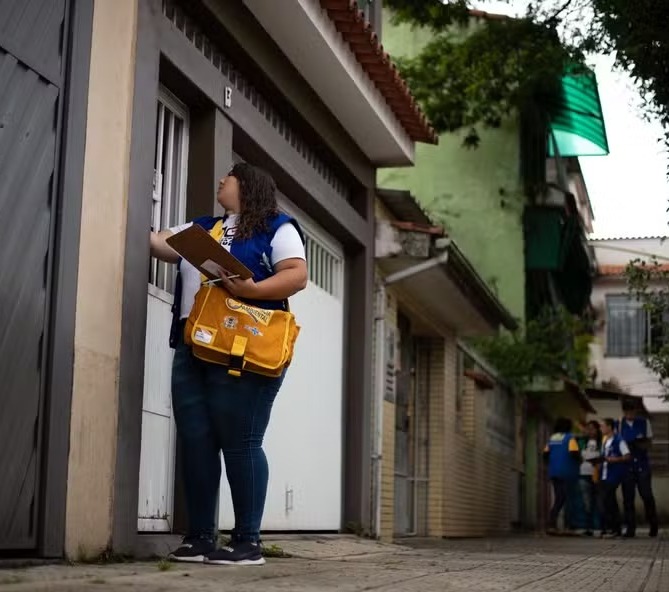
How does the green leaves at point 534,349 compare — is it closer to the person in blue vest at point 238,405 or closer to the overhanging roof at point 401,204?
the overhanging roof at point 401,204

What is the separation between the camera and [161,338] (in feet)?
24.9

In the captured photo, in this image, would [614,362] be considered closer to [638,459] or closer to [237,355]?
[638,459]

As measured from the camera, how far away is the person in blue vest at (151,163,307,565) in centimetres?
606

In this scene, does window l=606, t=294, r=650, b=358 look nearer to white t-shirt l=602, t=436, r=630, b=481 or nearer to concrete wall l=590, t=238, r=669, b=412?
concrete wall l=590, t=238, r=669, b=412

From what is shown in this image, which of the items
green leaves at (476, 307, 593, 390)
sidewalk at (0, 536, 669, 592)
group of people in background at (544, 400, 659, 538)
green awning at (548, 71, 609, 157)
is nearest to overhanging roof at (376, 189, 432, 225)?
sidewalk at (0, 536, 669, 592)

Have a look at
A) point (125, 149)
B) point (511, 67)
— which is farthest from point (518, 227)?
Result: point (125, 149)

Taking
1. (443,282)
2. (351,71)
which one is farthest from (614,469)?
(351,71)

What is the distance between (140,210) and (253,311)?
1147 millimetres

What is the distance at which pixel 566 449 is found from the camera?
811 inches

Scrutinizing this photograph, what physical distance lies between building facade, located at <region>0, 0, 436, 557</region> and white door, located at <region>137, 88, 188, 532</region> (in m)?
0.02

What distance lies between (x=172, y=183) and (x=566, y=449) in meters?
13.9

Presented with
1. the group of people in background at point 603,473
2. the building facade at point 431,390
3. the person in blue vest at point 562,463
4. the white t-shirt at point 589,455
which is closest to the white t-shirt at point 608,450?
the group of people in background at point 603,473

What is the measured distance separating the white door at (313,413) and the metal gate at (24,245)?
4.15 meters

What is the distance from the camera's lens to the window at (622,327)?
142 ft
